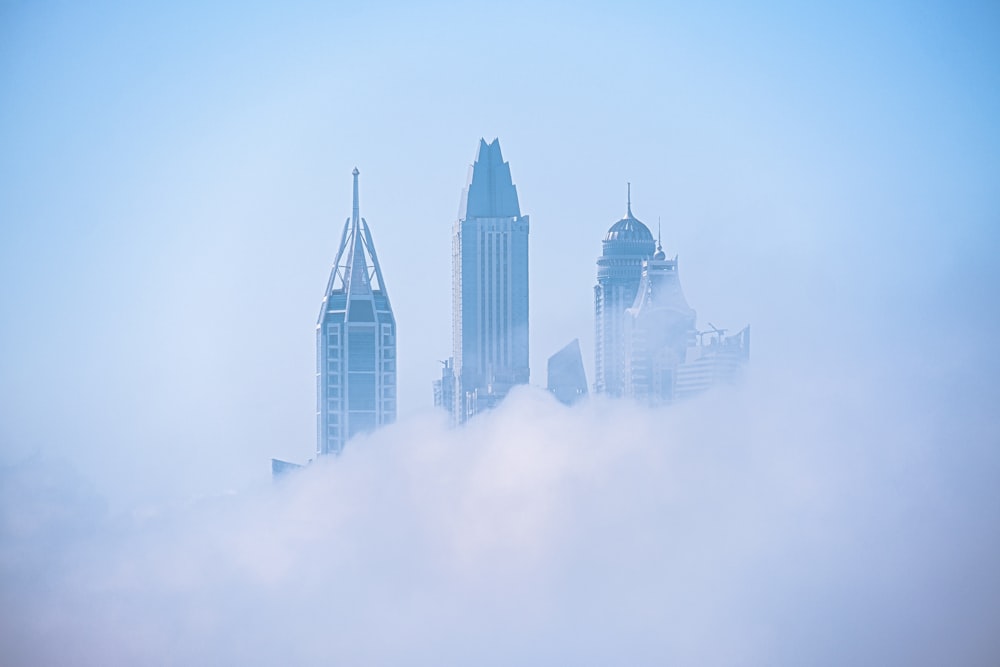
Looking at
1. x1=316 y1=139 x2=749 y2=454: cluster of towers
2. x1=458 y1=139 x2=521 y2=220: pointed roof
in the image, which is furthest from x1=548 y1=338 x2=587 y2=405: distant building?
x1=458 y1=139 x2=521 y2=220: pointed roof

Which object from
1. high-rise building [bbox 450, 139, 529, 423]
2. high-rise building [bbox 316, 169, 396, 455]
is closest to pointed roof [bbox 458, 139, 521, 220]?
high-rise building [bbox 450, 139, 529, 423]

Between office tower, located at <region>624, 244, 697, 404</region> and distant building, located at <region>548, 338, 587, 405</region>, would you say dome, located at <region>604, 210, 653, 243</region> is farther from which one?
distant building, located at <region>548, 338, 587, 405</region>

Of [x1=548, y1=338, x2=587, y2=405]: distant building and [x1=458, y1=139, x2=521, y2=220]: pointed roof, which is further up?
[x1=458, y1=139, x2=521, y2=220]: pointed roof

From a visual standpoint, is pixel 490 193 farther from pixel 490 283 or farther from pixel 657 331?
pixel 657 331

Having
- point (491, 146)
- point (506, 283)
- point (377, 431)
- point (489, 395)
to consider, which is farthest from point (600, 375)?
point (491, 146)

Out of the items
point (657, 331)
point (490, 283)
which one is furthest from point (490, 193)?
point (657, 331)

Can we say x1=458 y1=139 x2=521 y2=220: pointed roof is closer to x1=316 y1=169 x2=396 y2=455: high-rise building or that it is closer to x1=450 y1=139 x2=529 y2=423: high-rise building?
x1=450 y1=139 x2=529 y2=423: high-rise building

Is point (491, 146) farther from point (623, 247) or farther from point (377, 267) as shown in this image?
point (377, 267)

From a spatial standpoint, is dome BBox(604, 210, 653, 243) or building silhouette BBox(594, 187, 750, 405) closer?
building silhouette BBox(594, 187, 750, 405)
